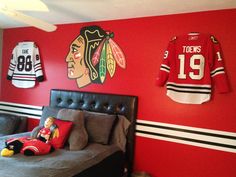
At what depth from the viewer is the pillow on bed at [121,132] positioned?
2580 millimetres

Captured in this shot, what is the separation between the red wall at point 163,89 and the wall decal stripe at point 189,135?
5 cm

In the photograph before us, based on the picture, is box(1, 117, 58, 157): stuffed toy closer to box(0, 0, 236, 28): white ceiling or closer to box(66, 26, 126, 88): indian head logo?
box(66, 26, 126, 88): indian head logo

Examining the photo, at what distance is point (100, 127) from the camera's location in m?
2.53

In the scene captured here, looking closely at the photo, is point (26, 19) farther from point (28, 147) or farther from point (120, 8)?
point (28, 147)

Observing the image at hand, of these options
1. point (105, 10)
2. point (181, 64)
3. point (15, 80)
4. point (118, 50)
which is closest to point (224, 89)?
point (181, 64)

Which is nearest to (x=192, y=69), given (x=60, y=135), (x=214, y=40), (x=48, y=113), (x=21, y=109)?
(x=214, y=40)

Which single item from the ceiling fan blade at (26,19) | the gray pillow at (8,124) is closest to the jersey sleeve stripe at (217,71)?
the ceiling fan blade at (26,19)

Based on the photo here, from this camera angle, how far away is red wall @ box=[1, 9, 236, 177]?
88.7 inches

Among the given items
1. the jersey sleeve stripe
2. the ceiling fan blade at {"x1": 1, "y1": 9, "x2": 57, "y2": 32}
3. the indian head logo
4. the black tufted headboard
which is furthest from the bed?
the ceiling fan blade at {"x1": 1, "y1": 9, "x2": 57, "y2": 32}

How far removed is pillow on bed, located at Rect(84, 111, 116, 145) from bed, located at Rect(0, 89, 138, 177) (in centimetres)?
7

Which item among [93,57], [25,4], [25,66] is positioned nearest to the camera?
[25,4]

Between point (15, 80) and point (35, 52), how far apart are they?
2.01ft

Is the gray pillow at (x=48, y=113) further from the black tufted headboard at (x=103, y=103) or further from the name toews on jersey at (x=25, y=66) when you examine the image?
the name toews on jersey at (x=25, y=66)

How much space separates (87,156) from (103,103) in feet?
2.87
